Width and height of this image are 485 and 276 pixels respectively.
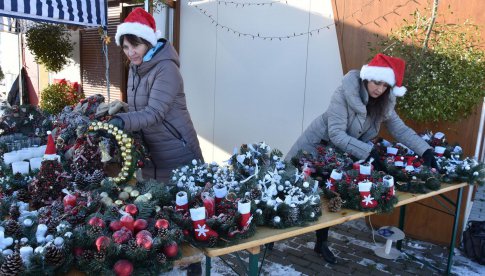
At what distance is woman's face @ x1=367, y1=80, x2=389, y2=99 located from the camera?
272cm

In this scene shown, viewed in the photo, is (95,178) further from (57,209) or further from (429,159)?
(429,159)

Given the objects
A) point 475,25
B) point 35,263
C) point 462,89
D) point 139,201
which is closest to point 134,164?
point 139,201

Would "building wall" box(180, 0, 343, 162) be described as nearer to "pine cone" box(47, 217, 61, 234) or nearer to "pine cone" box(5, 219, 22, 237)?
"pine cone" box(47, 217, 61, 234)

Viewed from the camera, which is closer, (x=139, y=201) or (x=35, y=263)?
(x=35, y=263)

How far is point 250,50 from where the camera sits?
16.7ft

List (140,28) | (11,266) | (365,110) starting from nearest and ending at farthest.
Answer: (11,266)
(140,28)
(365,110)

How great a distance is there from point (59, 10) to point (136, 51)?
7.82 ft

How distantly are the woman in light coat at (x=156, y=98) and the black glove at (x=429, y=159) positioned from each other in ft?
5.23

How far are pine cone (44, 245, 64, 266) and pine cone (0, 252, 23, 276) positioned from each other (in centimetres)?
8

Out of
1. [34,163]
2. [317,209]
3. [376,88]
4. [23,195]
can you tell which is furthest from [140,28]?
[376,88]

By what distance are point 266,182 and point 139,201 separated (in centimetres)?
65

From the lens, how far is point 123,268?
1310 millimetres

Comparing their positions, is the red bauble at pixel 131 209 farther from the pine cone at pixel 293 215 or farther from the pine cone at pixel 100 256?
the pine cone at pixel 293 215

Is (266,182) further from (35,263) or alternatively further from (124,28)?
(124,28)
